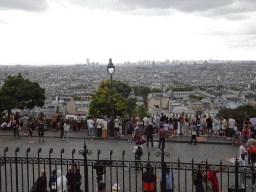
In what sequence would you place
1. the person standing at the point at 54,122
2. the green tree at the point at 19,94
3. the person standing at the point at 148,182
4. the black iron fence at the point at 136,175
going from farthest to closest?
the green tree at the point at 19,94 → the person standing at the point at 54,122 → the person standing at the point at 148,182 → the black iron fence at the point at 136,175

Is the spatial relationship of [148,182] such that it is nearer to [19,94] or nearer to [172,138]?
[172,138]

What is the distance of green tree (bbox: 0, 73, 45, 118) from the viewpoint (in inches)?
778

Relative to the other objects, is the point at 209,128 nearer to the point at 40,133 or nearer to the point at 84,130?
the point at 84,130

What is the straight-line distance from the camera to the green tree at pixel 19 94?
19.8m

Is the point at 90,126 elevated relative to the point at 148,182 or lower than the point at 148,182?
elevated

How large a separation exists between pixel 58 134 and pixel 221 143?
7.46 m

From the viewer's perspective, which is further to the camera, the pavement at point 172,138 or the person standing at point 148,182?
the pavement at point 172,138

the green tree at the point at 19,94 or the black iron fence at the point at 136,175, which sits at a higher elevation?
the green tree at the point at 19,94

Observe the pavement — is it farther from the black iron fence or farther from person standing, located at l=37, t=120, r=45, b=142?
the black iron fence

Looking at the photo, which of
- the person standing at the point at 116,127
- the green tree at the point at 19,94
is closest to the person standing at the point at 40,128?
the person standing at the point at 116,127

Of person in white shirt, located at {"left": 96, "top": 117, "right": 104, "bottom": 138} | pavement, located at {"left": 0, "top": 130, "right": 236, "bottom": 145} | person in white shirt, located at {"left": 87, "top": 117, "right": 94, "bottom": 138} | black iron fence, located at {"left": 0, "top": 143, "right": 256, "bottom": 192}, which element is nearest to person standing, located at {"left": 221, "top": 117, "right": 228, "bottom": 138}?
pavement, located at {"left": 0, "top": 130, "right": 236, "bottom": 145}

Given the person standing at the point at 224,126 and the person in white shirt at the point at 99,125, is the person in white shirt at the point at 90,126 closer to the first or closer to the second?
the person in white shirt at the point at 99,125

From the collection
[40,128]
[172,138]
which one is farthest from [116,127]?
[40,128]

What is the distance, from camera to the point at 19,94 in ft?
65.5
